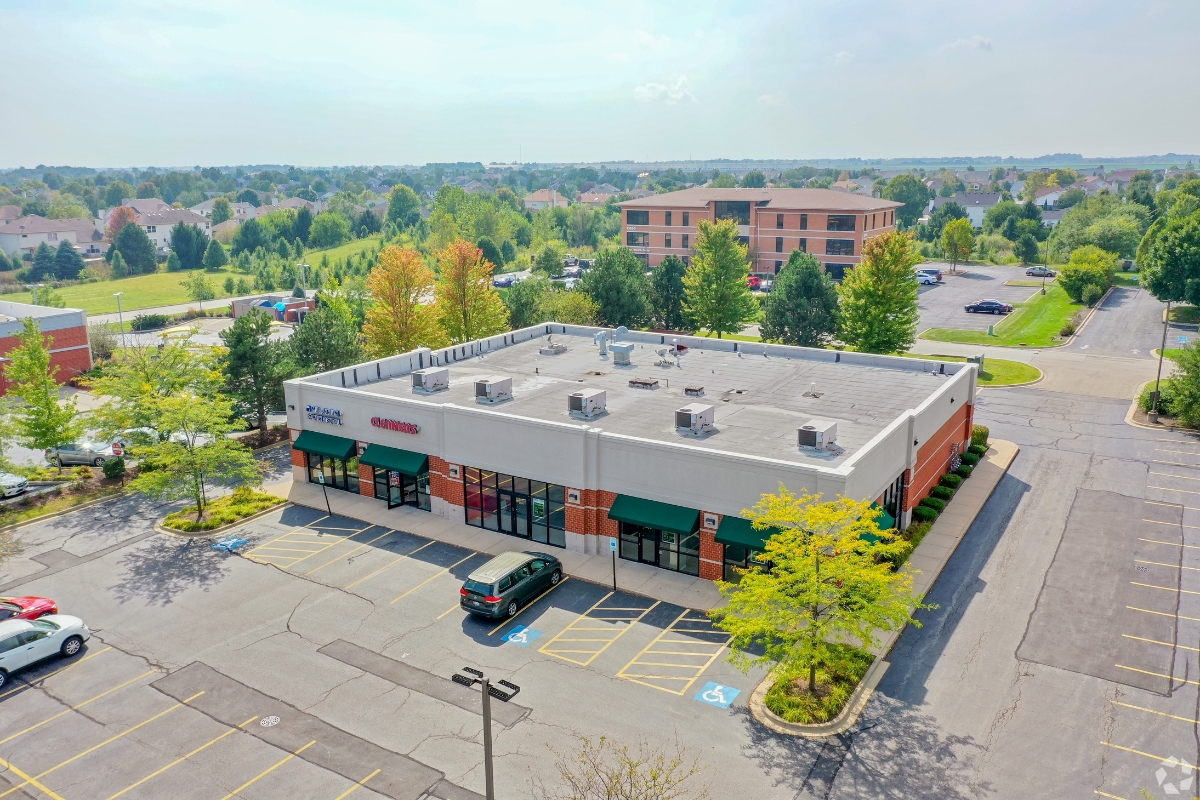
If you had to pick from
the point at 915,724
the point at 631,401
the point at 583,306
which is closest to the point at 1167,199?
the point at 583,306

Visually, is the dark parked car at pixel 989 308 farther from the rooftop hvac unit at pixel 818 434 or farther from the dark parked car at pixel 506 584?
the dark parked car at pixel 506 584

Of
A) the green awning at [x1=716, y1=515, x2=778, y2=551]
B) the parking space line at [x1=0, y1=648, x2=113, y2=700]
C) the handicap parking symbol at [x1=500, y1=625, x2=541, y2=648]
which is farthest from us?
the green awning at [x1=716, y1=515, x2=778, y2=551]

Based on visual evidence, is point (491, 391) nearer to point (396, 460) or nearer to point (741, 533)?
point (396, 460)

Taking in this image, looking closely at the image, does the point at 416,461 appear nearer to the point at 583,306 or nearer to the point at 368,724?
the point at 368,724

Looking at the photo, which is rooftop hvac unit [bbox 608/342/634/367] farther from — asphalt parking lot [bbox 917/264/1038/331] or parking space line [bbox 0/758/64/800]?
asphalt parking lot [bbox 917/264/1038/331]

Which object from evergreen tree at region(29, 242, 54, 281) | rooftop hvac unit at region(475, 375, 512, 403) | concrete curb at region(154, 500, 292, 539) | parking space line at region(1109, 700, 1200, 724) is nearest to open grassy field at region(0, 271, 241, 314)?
evergreen tree at region(29, 242, 54, 281)

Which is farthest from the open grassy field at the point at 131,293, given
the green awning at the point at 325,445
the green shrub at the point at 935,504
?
the green shrub at the point at 935,504
